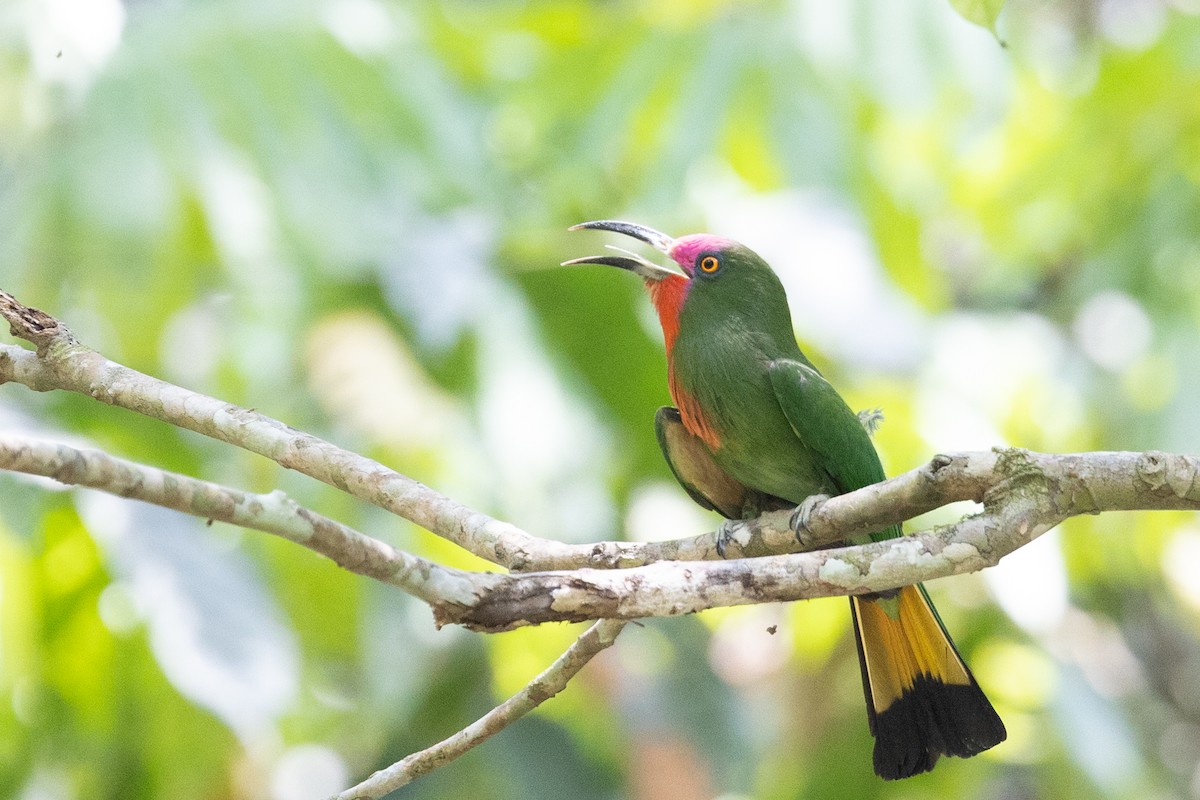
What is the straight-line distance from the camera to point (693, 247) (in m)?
4.12

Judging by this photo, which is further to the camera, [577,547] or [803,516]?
[803,516]

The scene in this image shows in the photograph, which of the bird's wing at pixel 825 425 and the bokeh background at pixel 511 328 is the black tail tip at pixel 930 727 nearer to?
the bird's wing at pixel 825 425

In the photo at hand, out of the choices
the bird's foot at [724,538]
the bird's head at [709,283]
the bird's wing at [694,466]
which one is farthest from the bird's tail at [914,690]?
the bird's head at [709,283]

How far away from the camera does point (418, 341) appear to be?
221 inches

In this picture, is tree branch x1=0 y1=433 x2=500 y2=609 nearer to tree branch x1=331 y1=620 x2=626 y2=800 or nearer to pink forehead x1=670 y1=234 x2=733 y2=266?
tree branch x1=331 y1=620 x2=626 y2=800

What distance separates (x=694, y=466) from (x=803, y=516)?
81 centimetres

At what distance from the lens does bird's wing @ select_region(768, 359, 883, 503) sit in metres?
3.64

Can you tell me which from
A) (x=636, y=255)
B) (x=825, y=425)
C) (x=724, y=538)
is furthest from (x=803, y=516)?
(x=636, y=255)

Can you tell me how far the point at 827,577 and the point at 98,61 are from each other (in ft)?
13.5

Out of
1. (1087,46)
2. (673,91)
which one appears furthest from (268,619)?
(1087,46)

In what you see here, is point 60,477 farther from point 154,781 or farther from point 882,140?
Answer: point 882,140

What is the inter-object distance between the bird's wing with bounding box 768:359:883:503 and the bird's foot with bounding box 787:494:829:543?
0.34 feet

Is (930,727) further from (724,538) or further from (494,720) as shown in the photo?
(494,720)

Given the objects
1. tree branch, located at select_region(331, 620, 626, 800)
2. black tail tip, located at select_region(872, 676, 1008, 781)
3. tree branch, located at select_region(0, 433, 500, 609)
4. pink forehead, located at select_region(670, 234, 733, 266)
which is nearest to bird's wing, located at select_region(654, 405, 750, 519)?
pink forehead, located at select_region(670, 234, 733, 266)
